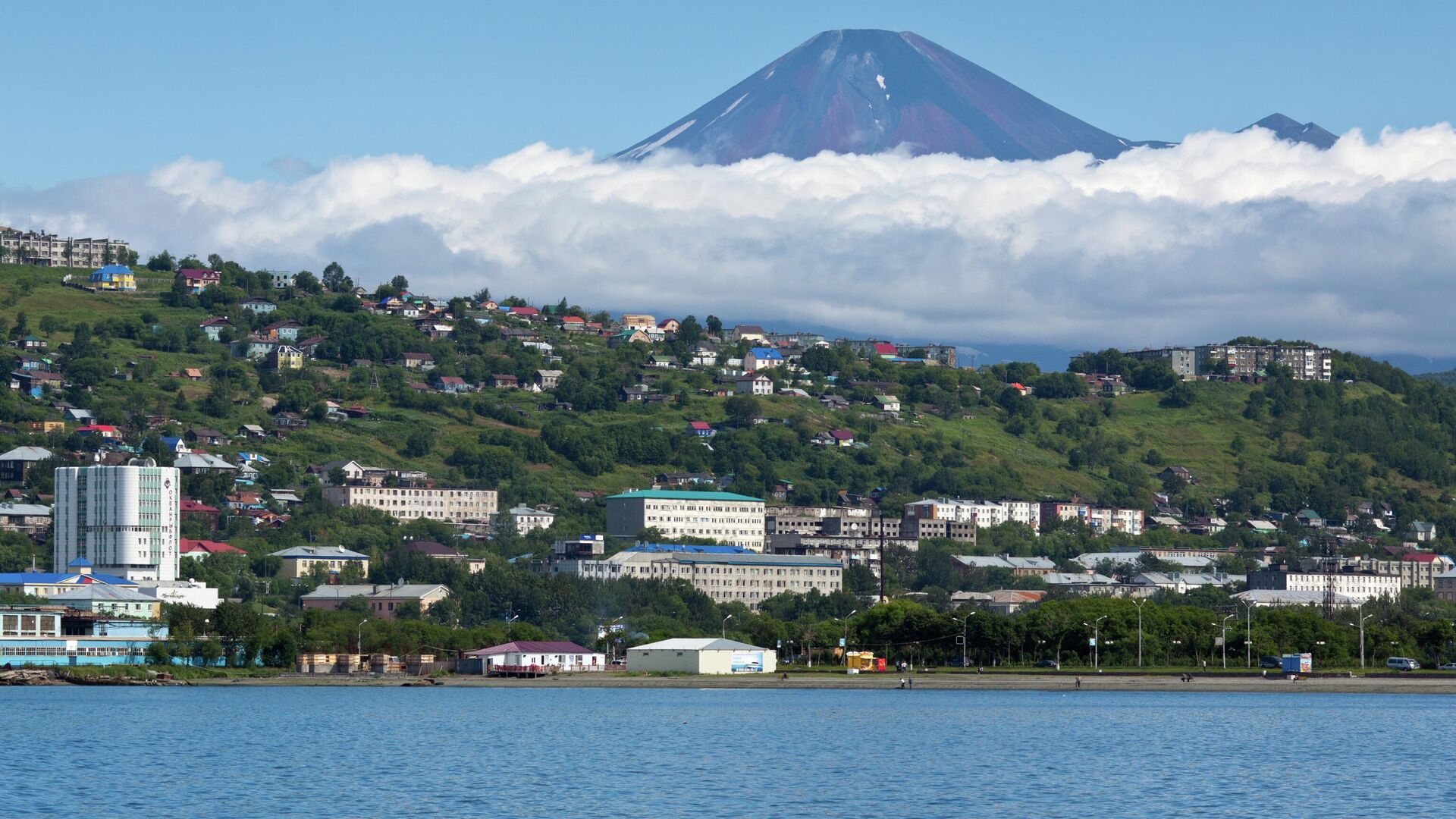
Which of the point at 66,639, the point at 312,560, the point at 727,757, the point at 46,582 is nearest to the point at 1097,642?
the point at 727,757

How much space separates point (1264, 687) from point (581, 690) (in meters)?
40.2

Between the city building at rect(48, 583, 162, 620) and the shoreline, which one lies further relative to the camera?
the city building at rect(48, 583, 162, 620)

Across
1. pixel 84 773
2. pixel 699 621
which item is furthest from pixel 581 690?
pixel 84 773

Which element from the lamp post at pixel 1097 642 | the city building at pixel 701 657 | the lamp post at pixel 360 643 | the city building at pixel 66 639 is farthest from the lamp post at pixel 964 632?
the city building at pixel 66 639

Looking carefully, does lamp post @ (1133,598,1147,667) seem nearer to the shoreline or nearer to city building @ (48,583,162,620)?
the shoreline

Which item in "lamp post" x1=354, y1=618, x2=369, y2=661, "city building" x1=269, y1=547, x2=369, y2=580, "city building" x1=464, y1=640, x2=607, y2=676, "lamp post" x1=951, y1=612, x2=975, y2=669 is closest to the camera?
"lamp post" x1=951, y1=612, x2=975, y2=669

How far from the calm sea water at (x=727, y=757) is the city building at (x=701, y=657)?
22.2m

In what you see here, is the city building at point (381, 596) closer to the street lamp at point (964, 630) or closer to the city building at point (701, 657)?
the city building at point (701, 657)

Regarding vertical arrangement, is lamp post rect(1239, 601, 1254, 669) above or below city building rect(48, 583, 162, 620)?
below

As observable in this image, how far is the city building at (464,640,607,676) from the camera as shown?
139250 millimetres

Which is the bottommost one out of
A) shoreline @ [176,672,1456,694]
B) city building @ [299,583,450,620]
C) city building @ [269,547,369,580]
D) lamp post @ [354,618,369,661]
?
shoreline @ [176,672,1456,694]

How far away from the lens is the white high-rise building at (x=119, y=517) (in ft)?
600

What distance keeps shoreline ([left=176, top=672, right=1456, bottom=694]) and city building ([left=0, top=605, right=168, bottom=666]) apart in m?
9.82

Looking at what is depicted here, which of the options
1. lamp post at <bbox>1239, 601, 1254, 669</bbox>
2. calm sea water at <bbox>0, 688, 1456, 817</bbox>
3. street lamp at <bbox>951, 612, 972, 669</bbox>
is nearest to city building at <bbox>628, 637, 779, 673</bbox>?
street lamp at <bbox>951, 612, 972, 669</bbox>
